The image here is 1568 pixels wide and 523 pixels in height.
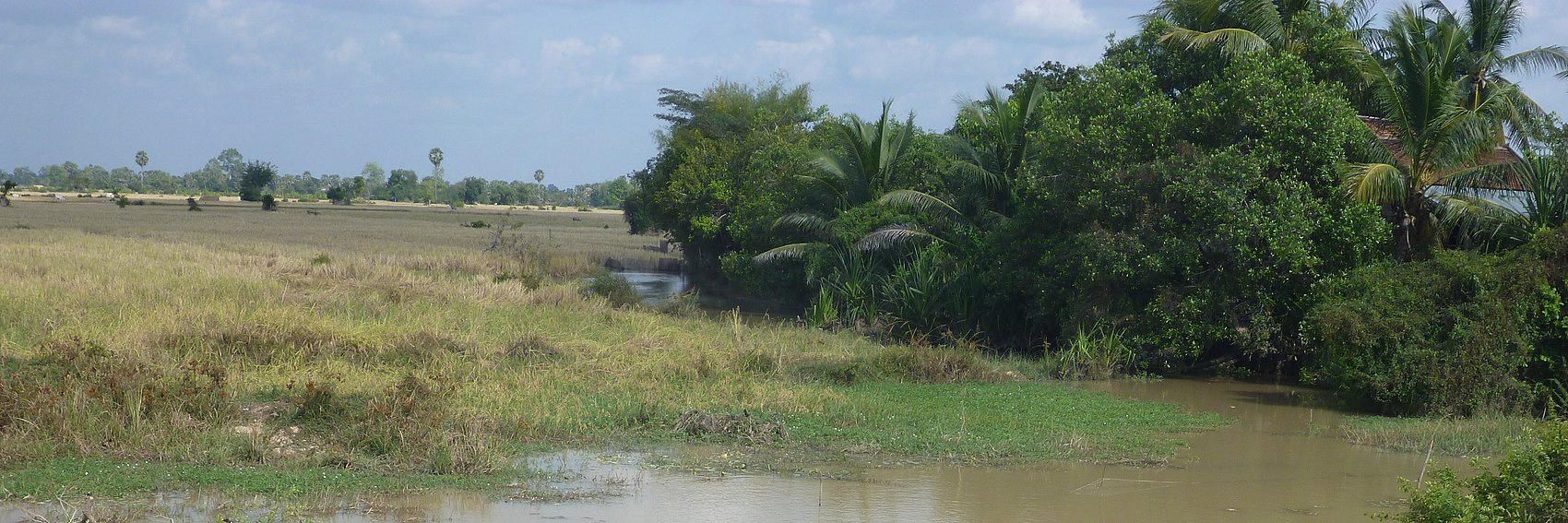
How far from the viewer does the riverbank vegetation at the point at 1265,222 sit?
1232 cm

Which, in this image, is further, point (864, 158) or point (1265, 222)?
point (864, 158)

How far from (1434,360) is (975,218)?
898 cm

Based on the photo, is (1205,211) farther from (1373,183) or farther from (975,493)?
(975,493)

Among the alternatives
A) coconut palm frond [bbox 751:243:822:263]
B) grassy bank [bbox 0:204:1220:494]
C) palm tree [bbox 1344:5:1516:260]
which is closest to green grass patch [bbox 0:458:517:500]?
grassy bank [bbox 0:204:1220:494]

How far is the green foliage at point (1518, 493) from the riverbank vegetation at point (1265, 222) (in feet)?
23.4

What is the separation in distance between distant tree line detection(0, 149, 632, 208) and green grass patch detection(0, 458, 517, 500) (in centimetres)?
9722

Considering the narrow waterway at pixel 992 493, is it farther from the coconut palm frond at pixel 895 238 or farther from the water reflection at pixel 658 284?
the water reflection at pixel 658 284

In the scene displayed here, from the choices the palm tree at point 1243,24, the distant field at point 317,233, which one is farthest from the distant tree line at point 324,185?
the palm tree at point 1243,24

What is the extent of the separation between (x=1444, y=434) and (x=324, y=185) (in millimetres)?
185541

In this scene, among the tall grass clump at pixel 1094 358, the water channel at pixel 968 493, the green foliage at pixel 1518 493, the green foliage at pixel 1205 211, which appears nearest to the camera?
the green foliage at pixel 1518 493

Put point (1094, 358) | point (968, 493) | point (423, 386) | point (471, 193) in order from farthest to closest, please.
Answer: point (471, 193)
point (1094, 358)
point (423, 386)
point (968, 493)

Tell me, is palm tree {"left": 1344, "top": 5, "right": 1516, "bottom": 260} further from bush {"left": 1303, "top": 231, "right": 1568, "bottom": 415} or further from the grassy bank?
the grassy bank

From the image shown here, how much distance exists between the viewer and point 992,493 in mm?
8508

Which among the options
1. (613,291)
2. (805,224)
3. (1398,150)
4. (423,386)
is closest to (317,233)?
(613,291)
